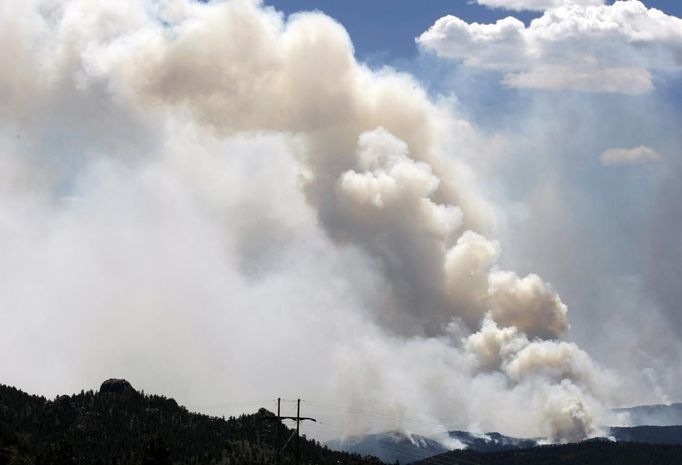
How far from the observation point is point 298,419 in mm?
190500
